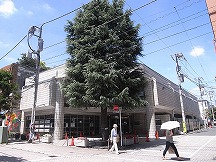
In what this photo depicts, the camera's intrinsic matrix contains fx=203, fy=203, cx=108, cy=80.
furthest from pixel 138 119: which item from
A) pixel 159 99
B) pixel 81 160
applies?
pixel 81 160

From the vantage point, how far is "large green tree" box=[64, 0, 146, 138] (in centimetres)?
1488

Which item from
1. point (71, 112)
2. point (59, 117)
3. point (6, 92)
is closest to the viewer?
point (6, 92)

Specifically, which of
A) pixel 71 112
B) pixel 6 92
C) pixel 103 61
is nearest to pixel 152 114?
pixel 71 112

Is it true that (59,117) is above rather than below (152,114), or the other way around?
below

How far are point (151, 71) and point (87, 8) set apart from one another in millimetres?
13380

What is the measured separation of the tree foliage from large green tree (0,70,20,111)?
331 inches

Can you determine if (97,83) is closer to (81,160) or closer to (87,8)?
(81,160)

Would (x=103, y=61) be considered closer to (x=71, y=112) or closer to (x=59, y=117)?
(x=59, y=117)

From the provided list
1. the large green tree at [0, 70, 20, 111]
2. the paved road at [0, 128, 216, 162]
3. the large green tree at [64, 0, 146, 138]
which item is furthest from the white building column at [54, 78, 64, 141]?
the paved road at [0, 128, 216, 162]

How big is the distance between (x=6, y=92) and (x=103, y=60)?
41.8 feet

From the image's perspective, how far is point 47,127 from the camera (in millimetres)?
25469

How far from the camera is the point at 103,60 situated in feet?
50.5

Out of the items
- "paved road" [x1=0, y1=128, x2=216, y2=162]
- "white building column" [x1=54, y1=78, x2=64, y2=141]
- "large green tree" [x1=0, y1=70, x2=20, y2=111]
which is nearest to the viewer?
"paved road" [x1=0, y1=128, x2=216, y2=162]

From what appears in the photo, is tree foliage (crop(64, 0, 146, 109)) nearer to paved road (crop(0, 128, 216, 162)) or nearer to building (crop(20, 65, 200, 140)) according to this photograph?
paved road (crop(0, 128, 216, 162))
